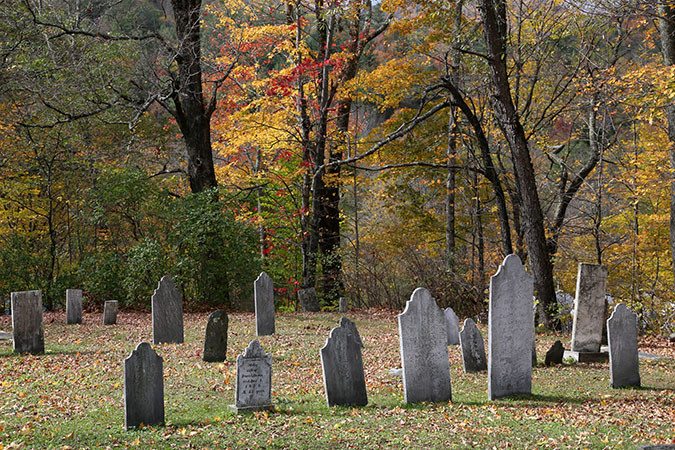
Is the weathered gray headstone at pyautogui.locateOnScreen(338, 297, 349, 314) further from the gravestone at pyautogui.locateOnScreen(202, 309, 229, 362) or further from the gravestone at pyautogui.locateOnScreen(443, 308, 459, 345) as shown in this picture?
the gravestone at pyautogui.locateOnScreen(202, 309, 229, 362)

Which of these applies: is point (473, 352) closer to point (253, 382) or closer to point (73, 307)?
point (253, 382)

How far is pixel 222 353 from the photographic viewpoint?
1050 cm

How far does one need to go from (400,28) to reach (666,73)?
25.1 ft

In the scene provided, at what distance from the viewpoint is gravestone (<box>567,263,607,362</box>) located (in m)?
11.0

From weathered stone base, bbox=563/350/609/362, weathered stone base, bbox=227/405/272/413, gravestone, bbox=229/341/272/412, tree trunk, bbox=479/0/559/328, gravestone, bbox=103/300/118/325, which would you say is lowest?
weathered stone base, bbox=563/350/609/362

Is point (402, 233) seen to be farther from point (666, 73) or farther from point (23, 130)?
point (23, 130)

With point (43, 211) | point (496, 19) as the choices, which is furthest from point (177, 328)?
point (43, 211)

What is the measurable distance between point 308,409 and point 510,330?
2.64 meters

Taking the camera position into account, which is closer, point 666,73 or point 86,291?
point 666,73

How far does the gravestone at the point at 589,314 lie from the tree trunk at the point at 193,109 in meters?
13.2

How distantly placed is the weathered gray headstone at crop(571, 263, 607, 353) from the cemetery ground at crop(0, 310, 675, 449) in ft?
1.79

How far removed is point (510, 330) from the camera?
801 cm

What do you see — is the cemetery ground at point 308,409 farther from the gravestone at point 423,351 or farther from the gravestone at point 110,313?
the gravestone at point 110,313

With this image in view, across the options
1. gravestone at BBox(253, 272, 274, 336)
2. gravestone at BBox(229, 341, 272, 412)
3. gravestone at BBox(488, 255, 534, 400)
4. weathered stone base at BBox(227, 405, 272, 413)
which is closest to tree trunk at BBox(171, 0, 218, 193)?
gravestone at BBox(253, 272, 274, 336)
